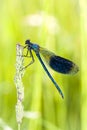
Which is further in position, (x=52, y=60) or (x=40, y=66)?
(x=52, y=60)

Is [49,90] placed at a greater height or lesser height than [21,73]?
lesser

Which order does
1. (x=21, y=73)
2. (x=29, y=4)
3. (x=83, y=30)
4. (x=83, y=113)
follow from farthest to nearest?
(x=29, y=4)
(x=83, y=30)
(x=83, y=113)
(x=21, y=73)

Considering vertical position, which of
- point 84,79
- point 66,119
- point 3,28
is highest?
point 3,28

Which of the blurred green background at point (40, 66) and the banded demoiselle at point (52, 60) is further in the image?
the banded demoiselle at point (52, 60)

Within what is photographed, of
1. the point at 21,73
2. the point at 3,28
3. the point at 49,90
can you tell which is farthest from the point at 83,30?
the point at 21,73

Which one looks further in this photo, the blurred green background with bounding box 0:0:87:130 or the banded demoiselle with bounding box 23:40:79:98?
the banded demoiselle with bounding box 23:40:79:98

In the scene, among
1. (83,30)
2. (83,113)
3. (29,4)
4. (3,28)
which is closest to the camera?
(83,113)

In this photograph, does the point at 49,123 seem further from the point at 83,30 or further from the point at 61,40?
the point at 61,40

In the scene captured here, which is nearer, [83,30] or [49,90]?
[83,30]
